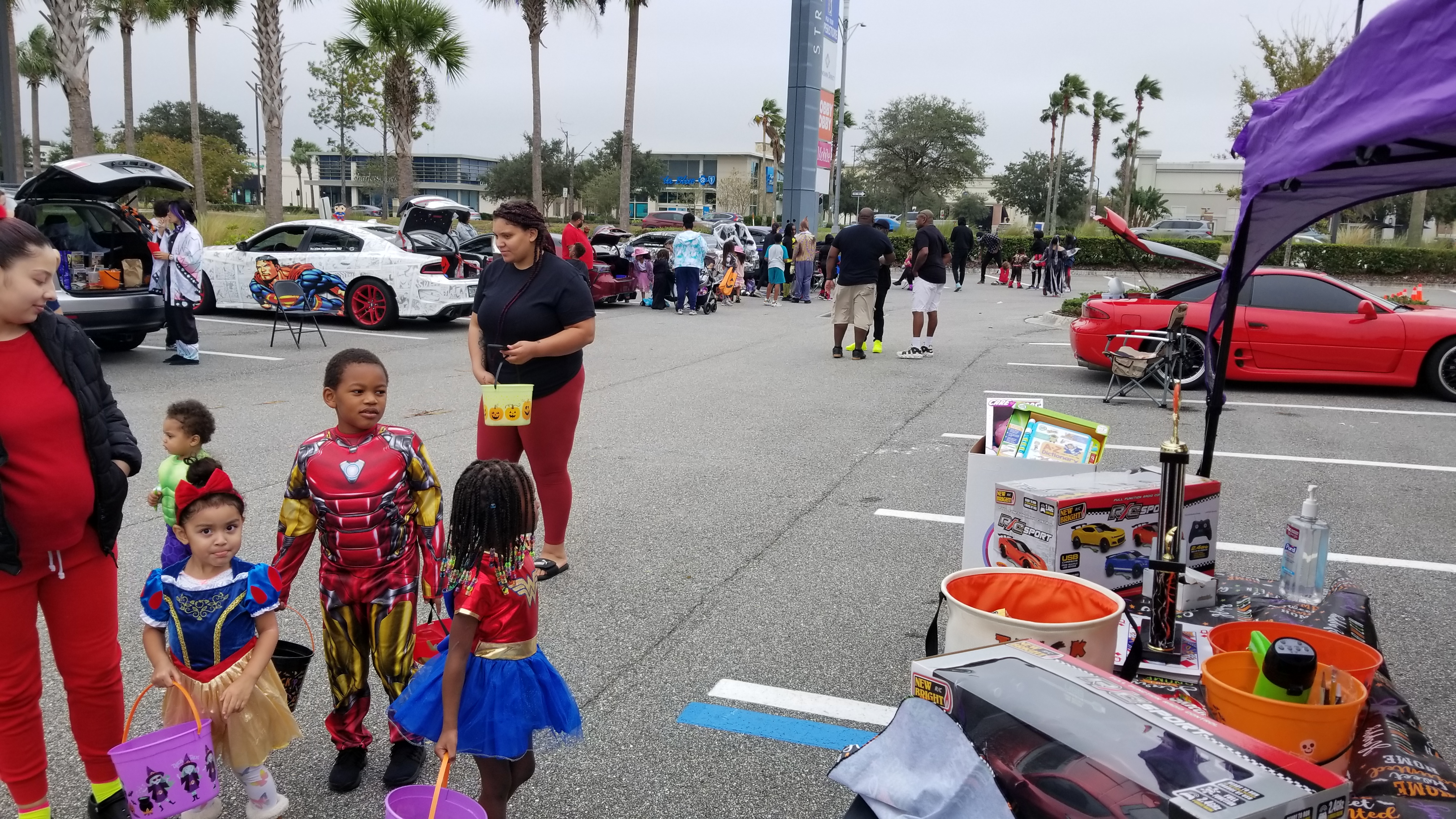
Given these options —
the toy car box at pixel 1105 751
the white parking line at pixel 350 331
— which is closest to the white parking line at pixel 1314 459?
the toy car box at pixel 1105 751

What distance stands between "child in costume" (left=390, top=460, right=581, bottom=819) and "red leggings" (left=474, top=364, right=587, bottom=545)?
2.01 meters

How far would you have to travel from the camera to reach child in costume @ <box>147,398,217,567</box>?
3.52 m

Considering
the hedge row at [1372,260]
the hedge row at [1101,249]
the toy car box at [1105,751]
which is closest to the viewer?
the toy car box at [1105,751]

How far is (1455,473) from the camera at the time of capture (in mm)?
6992

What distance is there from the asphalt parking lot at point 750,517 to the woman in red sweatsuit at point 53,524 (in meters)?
0.38

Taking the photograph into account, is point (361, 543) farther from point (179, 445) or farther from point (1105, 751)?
point (1105, 751)

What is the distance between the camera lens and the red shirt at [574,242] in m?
14.8

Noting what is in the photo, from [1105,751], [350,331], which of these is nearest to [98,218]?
[350,331]

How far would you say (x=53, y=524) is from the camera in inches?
98.0

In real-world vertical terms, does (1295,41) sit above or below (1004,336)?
above

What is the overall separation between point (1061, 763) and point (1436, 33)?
1.90 meters

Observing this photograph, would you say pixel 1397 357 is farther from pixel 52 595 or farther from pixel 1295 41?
pixel 1295 41

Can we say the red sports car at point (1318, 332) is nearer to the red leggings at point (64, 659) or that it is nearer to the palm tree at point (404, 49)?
the red leggings at point (64, 659)

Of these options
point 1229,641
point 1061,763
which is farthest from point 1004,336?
point 1061,763
